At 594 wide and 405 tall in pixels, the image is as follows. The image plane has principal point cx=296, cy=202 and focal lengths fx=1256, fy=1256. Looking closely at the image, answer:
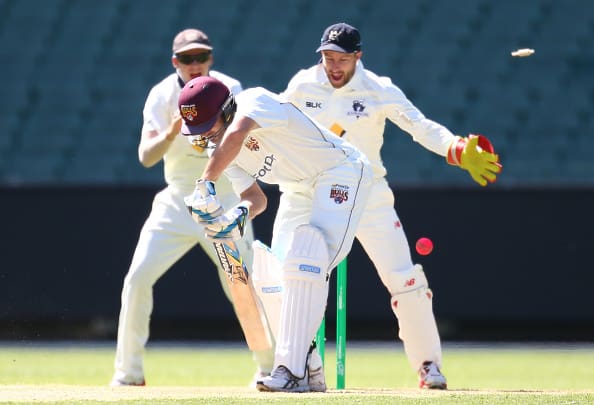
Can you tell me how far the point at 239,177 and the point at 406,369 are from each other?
402cm

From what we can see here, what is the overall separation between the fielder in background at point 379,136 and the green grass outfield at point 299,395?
0.31m

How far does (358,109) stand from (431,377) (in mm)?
1505

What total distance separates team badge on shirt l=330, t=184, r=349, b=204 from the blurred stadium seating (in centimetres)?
733

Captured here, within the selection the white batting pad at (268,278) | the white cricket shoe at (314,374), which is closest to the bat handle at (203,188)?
the white batting pad at (268,278)

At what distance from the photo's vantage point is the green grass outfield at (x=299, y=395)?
554 centimetres

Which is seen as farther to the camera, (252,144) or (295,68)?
(295,68)

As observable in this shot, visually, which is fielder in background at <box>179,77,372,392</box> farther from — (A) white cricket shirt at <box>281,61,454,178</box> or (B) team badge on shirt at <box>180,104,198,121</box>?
(A) white cricket shirt at <box>281,61,454,178</box>

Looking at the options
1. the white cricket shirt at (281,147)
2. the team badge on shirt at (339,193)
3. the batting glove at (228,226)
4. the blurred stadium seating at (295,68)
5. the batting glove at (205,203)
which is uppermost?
the blurred stadium seating at (295,68)

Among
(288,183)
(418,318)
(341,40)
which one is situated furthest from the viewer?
(418,318)

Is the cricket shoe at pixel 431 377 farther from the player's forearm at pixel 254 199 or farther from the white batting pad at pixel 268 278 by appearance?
the player's forearm at pixel 254 199

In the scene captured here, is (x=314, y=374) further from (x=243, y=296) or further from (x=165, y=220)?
(x=165, y=220)

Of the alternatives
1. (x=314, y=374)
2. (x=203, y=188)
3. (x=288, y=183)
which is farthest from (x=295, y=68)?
(x=203, y=188)

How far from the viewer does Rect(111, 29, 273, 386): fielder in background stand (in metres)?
7.07

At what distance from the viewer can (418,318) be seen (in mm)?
6852
